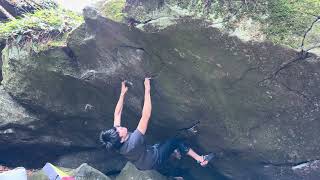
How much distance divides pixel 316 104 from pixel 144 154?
3.71m

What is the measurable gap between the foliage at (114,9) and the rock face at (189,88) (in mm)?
162

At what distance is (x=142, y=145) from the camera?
748 cm

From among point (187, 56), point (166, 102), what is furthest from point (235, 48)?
point (166, 102)

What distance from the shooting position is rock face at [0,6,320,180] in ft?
19.5

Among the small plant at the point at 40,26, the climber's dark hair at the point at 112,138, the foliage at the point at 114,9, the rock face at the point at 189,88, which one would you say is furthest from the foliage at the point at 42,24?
the climber's dark hair at the point at 112,138

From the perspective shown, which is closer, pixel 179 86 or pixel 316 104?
Result: pixel 316 104

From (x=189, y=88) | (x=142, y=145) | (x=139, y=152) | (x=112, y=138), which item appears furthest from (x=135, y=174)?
(x=189, y=88)

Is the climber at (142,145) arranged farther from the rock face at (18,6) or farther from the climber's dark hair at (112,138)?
the rock face at (18,6)

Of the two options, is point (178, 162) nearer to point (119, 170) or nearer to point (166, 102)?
point (119, 170)

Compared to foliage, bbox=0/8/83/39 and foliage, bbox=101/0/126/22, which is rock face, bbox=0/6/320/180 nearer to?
foliage, bbox=101/0/126/22

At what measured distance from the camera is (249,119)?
6.85 meters

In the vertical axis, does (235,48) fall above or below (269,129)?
above

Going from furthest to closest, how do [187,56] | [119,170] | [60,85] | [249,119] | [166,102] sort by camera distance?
1. [119,170]
2. [60,85]
3. [166,102]
4. [249,119]
5. [187,56]

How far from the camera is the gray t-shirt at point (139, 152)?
7352mm
